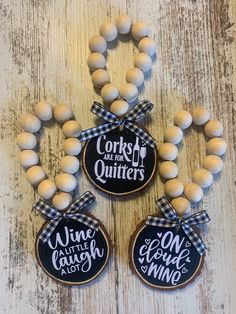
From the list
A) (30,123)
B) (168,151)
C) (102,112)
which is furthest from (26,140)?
(168,151)

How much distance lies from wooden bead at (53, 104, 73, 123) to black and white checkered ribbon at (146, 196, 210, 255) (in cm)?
22

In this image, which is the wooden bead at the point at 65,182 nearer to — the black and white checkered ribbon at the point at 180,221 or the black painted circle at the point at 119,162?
the black painted circle at the point at 119,162

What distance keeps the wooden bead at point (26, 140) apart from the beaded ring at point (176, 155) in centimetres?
23

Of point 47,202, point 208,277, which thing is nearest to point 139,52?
point 47,202

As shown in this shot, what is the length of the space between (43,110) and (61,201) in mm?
167

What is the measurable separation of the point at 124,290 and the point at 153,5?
0.55m

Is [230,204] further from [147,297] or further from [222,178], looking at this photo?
[147,297]

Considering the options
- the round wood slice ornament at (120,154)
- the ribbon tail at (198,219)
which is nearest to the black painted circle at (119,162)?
the round wood slice ornament at (120,154)

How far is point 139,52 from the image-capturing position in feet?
2.63

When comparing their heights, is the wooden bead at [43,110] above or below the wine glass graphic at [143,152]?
above

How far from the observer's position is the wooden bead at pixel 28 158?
2.43 feet

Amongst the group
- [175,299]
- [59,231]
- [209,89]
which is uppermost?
[209,89]

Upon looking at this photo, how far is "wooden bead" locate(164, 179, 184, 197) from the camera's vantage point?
2.42ft

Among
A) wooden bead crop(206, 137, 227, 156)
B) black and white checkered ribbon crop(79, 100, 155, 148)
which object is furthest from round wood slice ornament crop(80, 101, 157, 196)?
wooden bead crop(206, 137, 227, 156)
